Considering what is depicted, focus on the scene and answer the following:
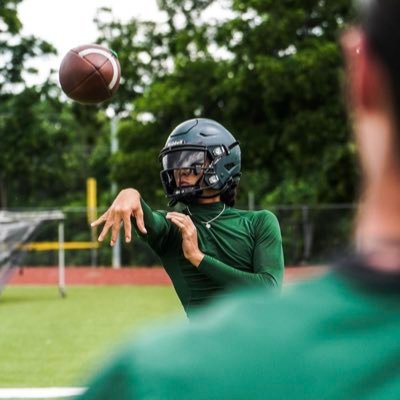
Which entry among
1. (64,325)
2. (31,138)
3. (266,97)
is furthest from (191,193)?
(31,138)

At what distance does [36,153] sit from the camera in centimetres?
3897

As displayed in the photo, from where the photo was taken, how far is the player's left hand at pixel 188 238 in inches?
160

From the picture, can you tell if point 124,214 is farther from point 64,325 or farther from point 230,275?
point 64,325

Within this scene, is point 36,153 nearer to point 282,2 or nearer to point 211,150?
point 282,2

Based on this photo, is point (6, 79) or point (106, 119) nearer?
point (6, 79)

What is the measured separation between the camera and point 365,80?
102 centimetres

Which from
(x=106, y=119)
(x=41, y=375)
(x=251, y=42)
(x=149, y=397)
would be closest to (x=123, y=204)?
(x=149, y=397)

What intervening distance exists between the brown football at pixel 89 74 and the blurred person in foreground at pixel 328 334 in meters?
5.10

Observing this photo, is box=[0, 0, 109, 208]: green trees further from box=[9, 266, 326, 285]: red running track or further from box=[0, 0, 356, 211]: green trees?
box=[9, 266, 326, 285]: red running track

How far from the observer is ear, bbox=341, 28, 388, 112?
3.30ft

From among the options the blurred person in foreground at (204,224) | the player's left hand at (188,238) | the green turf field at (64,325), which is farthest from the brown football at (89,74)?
the player's left hand at (188,238)

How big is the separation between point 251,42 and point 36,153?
42.5 feet

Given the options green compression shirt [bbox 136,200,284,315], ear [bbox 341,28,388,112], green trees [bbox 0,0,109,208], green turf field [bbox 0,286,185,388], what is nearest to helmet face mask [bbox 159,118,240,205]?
green compression shirt [bbox 136,200,284,315]

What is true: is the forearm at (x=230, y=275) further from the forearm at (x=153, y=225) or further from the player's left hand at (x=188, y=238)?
the forearm at (x=153, y=225)
